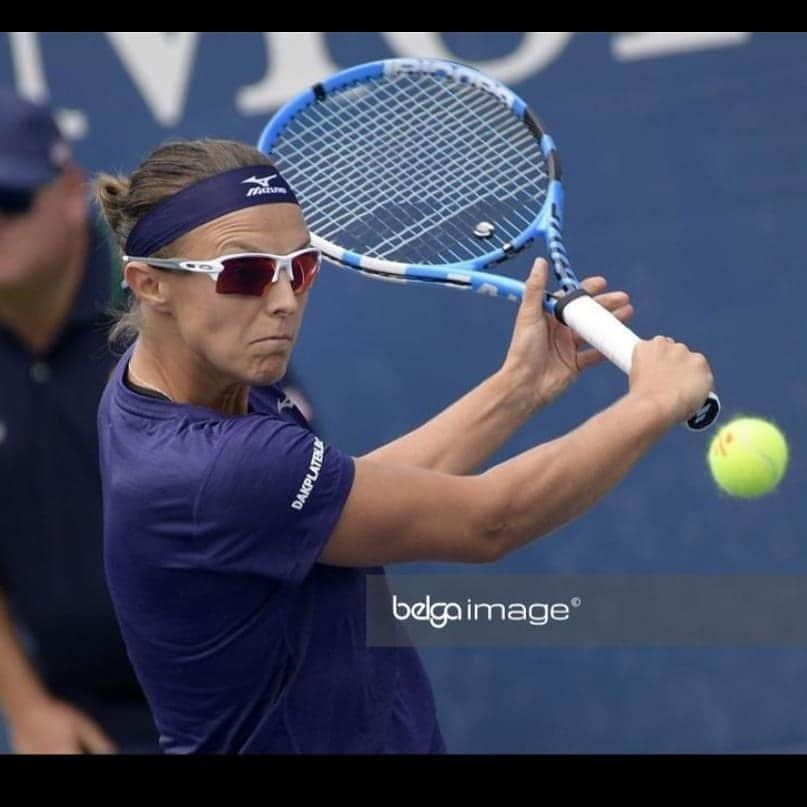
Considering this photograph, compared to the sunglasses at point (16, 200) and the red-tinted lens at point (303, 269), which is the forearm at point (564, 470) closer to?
the red-tinted lens at point (303, 269)

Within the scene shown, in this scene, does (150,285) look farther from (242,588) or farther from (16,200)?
(16,200)

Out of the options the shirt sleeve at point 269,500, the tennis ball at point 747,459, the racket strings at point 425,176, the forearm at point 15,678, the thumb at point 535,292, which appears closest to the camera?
the shirt sleeve at point 269,500

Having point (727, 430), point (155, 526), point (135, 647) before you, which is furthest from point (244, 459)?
point (727, 430)

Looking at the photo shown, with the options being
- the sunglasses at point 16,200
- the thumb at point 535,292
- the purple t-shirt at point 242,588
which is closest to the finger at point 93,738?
the sunglasses at point 16,200

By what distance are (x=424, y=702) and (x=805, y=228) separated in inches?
71.1

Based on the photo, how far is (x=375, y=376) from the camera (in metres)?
4.16

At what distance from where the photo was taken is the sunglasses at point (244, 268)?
238 centimetres

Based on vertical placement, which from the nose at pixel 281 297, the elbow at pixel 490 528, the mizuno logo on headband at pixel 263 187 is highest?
the mizuno logo on headband at pixel 263 187

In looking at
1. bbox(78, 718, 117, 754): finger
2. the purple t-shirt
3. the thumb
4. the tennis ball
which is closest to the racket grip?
the thumb

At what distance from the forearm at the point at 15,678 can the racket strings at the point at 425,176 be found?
4.22 ft

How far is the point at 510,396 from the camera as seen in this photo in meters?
2.80

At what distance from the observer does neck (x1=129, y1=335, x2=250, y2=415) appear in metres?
2.43
